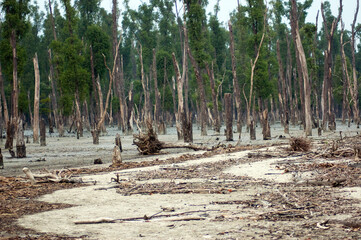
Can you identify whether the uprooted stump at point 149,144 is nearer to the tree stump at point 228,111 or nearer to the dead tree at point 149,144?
the dead tree at point 149,144

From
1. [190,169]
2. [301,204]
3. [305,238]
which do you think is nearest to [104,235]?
[305,238]

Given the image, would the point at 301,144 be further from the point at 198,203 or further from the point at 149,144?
the point at 198,203

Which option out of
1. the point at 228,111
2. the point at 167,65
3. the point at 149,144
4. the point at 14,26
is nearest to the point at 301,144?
the point at 149,144

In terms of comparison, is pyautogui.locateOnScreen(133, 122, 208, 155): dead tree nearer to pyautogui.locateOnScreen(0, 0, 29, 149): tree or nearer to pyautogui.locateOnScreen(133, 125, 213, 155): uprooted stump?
pyautogui.locateOnScreen(133, 125, 213, 155): uprooted stump

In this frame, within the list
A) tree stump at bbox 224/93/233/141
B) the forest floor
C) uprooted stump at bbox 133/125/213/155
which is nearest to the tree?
tree stump at bbox 224/93/233/141

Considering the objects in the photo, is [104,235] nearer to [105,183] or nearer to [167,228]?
[167,228]

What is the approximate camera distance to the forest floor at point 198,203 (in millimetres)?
5582

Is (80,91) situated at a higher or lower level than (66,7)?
lower

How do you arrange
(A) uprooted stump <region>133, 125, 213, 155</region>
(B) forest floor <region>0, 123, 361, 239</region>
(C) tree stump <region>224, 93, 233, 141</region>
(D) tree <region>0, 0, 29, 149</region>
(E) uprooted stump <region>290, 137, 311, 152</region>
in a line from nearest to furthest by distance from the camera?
(B) forest floor <region>0, 123, 361, 239</region>
(E) uprooted stump <region>290, 137, 311, 152</region>
(A) uprooted stump <region>133, 125, 213, 155</region>
(C) tree stump <region>224, 93, 233, 141</region>
(D) tree <region>0, 0, 29, 149</region>

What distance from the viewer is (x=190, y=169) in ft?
38.4

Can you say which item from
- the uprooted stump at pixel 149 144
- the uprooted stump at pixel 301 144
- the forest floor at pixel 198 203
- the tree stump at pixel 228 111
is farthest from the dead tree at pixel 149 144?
the tree stump at pixel 228 111

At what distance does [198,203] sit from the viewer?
7.35 meters

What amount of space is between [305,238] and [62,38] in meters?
50.4

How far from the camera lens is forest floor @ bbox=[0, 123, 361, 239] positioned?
5582mm
